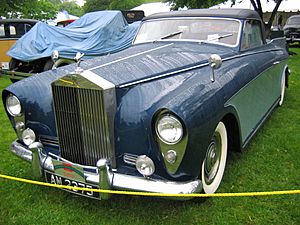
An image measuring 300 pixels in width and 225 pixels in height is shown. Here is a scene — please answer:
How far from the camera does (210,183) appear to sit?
2844 millimetres

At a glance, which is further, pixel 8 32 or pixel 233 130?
pixel 8 32

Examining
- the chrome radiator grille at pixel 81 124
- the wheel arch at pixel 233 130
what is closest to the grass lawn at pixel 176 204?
the wheel arch at pixel 233 130

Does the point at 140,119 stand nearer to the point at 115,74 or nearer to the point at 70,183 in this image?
the point at 115,74

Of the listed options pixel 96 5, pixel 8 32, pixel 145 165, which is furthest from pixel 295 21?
pixel 96 5

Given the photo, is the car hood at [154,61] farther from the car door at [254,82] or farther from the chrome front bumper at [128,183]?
the chrome front bumper at [128,183]

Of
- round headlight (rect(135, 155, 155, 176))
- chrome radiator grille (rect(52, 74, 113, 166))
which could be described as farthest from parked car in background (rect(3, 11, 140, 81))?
round headlight (rect(135, 155, 155, 176))

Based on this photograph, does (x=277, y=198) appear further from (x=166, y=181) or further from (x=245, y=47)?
(x=245, y=47)

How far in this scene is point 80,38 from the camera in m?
8.20

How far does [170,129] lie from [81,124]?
0.76m

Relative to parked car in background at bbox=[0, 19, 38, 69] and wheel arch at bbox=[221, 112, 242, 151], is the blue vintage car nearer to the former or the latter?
wheel arch at bbox=[221, 112, 242, 151]

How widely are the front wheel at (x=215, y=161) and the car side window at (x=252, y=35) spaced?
4.57ft

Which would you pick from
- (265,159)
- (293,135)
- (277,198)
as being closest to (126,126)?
(277,198)

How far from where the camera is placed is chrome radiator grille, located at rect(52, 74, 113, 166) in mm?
2451

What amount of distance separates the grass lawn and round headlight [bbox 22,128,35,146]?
509 mm
